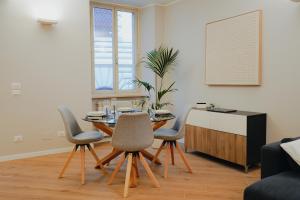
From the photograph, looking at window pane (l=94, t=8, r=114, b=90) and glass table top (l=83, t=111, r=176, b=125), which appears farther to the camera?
window pane (l=94, t=8, r=114, b=90)

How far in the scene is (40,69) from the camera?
4.40 meters

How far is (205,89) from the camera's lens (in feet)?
15.6

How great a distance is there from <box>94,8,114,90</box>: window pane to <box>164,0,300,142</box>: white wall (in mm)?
1743

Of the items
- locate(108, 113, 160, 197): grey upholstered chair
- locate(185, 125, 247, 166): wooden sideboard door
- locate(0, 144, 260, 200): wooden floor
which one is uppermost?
locate(108, 113, 160, 197): grey upholstered chair

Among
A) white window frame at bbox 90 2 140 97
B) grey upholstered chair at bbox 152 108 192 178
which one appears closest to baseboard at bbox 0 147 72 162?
white window frame at bbox 90 2 140 97

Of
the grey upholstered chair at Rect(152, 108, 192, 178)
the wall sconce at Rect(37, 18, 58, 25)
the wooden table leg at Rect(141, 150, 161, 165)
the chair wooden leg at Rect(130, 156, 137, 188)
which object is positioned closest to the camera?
the chair wooden leg at Rect(130, 156, 137, 188)

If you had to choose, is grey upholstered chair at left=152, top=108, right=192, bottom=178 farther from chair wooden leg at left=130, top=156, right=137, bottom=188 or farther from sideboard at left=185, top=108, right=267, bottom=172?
sideboard at left=185, top=108, right=267, bottom=172

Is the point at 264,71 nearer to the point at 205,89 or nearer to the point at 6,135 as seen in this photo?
the point at 205,89

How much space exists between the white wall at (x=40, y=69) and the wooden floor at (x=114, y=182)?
1.81ft

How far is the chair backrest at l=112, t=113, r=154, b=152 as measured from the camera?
2.90 m

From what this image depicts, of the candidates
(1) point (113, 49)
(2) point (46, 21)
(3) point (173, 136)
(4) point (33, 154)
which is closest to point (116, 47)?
(1) point (113, 49)

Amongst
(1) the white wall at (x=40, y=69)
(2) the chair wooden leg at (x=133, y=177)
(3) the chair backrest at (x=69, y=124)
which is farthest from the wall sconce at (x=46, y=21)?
(2) the chair wooden leg at (x=133, y=177)

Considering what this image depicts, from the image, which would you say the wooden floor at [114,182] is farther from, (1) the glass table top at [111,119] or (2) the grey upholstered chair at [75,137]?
(1) the glass table top at [111,119]

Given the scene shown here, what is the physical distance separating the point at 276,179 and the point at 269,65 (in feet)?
6.64
